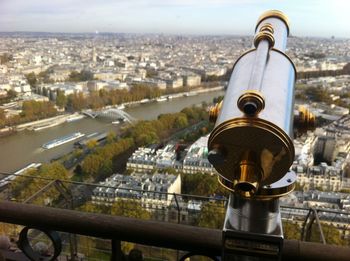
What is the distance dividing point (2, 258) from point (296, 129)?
14.8 inches

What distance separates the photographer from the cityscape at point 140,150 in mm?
1632

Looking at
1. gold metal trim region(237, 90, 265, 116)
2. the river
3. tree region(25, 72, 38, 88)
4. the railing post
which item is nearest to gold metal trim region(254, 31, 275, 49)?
gold metal trim region(237, 90, 265, 116)

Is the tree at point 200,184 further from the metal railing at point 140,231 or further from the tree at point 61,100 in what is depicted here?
the tree at point 61,100

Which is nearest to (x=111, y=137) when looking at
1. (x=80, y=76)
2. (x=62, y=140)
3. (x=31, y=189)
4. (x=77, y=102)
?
(x=62, y=140)

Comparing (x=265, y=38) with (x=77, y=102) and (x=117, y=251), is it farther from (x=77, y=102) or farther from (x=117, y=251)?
(x=77, y=102)

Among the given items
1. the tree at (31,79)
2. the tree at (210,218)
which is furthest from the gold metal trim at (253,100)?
the tree at (31,79)

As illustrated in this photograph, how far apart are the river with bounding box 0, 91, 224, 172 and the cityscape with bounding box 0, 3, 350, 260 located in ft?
0.08

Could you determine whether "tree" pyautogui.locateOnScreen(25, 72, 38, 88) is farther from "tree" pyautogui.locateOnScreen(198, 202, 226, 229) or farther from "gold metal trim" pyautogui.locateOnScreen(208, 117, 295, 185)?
"gold metal trim" pyautogui.locateOnScreen(208, 117, 295, 185)

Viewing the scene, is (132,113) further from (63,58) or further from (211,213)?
(63,58)

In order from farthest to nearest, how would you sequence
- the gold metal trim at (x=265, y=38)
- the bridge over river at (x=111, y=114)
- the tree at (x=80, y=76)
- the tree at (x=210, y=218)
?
the tree at (x=80, y=76)
the bridge over river at (x=111, y=114)
the tree at (x=210, y=218)
the gold metal trim at (x=265, y=38)

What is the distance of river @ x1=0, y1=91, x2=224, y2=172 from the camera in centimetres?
809

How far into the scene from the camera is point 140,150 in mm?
8086

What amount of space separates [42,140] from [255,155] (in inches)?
396

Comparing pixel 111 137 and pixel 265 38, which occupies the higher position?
pixel 265 38
